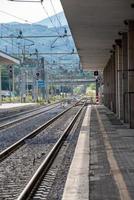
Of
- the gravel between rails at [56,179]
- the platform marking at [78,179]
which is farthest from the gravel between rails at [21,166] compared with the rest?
the platform marking at [78,179]

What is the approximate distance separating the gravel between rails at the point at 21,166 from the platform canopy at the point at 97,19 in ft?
17.7

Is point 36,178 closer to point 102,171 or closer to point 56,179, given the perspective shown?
point 56,179

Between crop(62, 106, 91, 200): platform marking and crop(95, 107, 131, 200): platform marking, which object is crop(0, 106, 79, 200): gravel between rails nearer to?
crop(62, 106, 91, 200): platform marking

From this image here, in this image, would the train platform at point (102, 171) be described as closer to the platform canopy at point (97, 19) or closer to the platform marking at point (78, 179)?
the platform marking at point (78, 179)

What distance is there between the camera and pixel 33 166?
1380 cm

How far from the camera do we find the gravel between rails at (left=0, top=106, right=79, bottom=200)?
10.4 metres

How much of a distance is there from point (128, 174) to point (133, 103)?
45.8ft

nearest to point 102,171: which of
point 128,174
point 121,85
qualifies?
point 128,174

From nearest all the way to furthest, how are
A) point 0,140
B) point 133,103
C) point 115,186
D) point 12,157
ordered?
point 115,186 < point 12,157 < point 0,140 < point 133,103

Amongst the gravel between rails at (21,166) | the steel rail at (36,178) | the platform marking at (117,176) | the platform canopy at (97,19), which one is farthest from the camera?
the platform canopy at (97,19)

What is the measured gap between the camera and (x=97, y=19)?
25422mm

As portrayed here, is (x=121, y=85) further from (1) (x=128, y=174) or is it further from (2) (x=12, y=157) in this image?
(1) (x=128, y=174)

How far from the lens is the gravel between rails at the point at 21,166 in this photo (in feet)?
34.2

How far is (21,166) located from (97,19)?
42.7 feet
